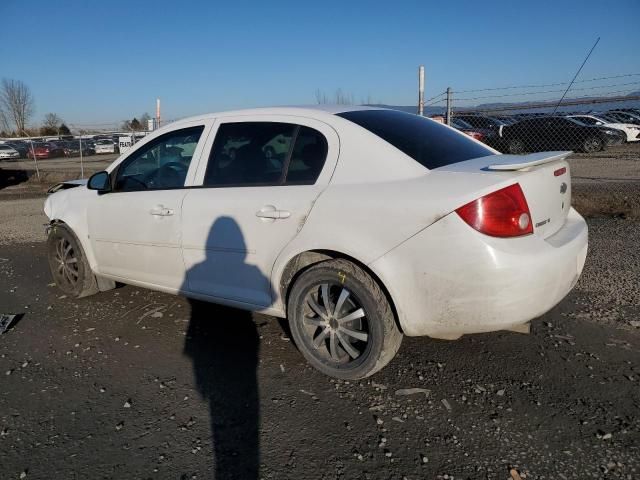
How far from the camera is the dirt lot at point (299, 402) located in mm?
2434

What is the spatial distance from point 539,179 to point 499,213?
0.45 m

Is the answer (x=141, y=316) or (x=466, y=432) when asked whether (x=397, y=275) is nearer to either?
(x=466, y=432)

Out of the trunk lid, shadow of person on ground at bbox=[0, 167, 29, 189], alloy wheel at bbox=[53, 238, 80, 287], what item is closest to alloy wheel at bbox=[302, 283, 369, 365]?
the trunk lid

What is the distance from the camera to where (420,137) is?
3365 millimetres

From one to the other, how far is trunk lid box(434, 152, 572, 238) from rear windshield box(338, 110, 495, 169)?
134 millimetres

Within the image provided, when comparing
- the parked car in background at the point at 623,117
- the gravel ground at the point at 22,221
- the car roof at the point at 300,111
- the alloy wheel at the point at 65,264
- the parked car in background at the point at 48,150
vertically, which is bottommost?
the gravel ground at the point at 22,221

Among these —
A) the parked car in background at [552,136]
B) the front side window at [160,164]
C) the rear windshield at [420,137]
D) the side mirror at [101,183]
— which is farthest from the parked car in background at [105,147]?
the rear windshield at [420,137]

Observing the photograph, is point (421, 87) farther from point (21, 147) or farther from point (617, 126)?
point (21, 147)

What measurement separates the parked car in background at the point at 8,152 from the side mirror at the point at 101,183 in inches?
1238

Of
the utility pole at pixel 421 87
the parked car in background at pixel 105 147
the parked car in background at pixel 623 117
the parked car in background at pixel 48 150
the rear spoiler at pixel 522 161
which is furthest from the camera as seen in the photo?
the parked car in background at pixel 105 147

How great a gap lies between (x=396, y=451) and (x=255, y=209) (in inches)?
66.5

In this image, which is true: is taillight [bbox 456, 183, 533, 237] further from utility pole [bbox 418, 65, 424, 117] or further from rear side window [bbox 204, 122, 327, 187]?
utility pole [bbox 418, 65, 424, 117]

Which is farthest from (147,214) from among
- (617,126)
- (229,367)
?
(617,126)

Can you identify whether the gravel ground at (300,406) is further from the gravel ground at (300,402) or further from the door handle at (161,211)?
the door handle at (161,211)
